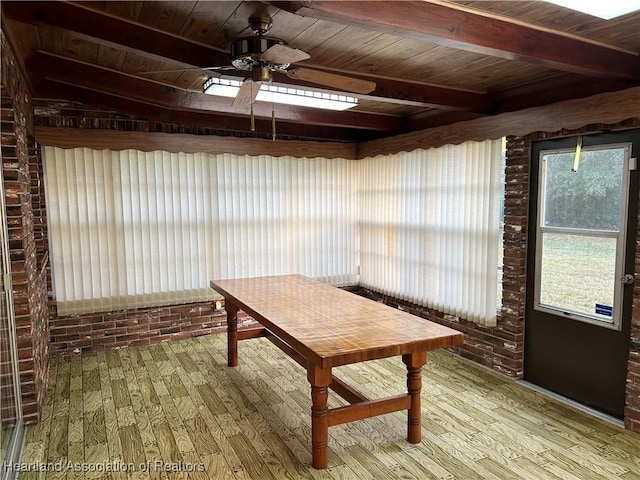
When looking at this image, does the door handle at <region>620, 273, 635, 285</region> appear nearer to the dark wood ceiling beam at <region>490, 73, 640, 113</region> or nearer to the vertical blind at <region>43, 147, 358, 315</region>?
the dark wood ceiling beam at <region>490, 73, 640, 113</region>

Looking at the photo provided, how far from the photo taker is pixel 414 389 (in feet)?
9.29

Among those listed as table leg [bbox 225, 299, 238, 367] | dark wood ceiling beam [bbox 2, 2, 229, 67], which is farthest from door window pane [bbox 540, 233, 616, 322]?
dark wood ceiling beam [bbox 2, 2, 229, 67]

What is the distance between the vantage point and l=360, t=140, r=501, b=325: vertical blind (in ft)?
12.9

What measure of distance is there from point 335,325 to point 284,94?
1.75m

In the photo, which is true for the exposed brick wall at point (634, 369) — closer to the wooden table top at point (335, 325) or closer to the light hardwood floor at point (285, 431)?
the light hardwood floor at point (285, 431)

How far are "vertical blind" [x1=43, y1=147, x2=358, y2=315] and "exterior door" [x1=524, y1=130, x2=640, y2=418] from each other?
262 cm

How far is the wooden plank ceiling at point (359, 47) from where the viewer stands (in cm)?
215

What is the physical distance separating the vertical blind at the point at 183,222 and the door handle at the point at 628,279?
327cm

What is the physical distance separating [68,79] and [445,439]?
12.5ft

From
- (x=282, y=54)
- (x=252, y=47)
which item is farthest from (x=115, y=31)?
(x=282, y=54)

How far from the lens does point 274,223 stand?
5.34m

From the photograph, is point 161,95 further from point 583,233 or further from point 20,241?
point 583,233

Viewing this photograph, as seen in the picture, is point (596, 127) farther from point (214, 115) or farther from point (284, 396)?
point (214, 115)

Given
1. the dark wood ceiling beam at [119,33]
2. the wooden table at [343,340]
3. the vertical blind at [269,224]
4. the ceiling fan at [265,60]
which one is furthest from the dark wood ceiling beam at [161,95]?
the wooden table at [343,340]
